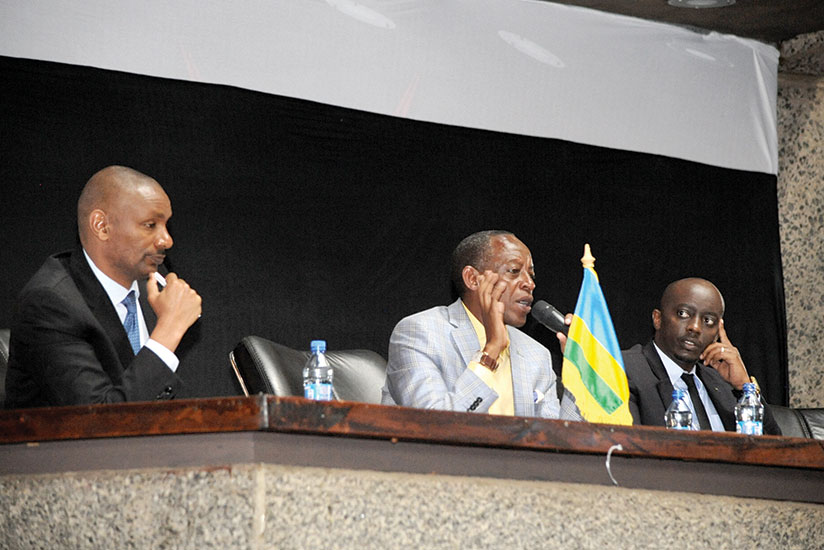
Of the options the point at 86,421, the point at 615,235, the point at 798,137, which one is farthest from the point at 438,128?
the point at 86,421

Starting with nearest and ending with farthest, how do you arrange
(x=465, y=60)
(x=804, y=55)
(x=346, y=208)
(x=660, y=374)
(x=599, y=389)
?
1. (x=599, y=389)
2. (x=660, y=374)
3. (x=346, y=208)
4. (x=465, y=60)
5. (x=804, y=55)

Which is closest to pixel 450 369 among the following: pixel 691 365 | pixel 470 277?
pixel 470 277

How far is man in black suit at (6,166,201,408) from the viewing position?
2.66 m

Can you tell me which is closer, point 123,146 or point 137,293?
point 137,293

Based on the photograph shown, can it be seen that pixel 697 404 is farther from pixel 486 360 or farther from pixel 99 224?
pixel 99 224

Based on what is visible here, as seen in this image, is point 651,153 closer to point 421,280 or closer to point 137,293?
point 421,280

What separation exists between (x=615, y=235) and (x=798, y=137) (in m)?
1.32

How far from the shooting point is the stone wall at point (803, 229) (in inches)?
241

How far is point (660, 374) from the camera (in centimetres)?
432

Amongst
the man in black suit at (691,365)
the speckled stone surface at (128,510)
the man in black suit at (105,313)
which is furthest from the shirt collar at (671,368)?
the speckled stone surface at (128,510)

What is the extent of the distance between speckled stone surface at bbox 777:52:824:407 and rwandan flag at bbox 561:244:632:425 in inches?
122

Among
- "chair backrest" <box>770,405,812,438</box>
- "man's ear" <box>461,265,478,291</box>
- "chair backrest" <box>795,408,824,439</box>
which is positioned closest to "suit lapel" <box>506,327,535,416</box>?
"man's ear" <box>461,265,478,291</box>

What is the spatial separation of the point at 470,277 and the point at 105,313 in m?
1.26

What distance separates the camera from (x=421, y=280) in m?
5.00
